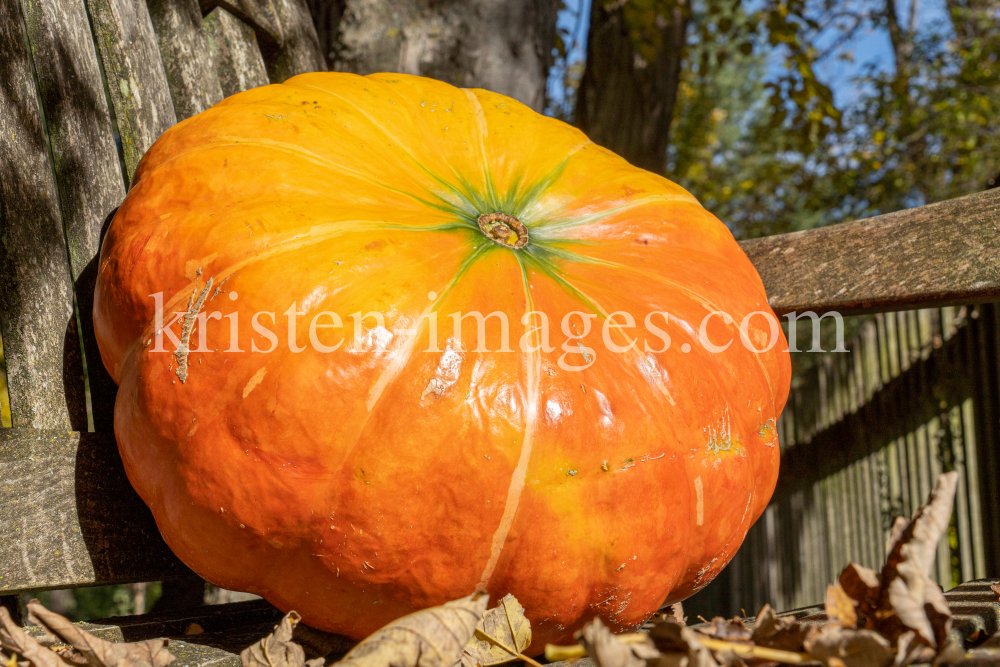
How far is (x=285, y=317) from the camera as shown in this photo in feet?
3.92

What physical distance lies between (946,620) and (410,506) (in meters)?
0.72

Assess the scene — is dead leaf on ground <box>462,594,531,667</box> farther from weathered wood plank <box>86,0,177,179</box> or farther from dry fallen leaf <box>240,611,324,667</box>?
weathered wood plank <box>86,0,177,179</box>

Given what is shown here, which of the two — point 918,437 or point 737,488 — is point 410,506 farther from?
point 918,437

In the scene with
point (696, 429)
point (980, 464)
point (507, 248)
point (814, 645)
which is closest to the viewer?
point (814, 645)

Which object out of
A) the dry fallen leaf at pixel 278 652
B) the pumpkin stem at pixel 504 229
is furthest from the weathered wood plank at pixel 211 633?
the pumpkin stem at pixel 504 229

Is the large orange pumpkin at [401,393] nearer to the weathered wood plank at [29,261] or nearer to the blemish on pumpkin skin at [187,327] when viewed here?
the blemish on pumpkin skin at [187,327]

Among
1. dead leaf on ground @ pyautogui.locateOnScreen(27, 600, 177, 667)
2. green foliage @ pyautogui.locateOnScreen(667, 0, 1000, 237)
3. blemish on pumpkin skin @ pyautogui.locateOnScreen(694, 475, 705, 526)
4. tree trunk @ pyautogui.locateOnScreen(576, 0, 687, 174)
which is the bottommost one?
dead leaf on ground @ pyautogui.locateOnScreen(27, 600, 177, 667)

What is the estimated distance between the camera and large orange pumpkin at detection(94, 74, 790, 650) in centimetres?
116

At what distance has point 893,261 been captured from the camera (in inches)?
72.7

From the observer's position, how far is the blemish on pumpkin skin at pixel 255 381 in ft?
3.85

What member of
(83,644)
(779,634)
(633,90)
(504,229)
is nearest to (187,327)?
(83,644)

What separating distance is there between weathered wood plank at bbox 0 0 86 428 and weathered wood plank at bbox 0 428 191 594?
66mm

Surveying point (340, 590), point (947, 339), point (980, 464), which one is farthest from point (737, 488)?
point (947, 339)

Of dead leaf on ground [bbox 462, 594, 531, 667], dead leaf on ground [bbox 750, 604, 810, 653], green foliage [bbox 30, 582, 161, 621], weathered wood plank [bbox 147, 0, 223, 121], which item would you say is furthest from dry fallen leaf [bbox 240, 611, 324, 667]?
green foliage [bbox 30, 582, 161, 621]
